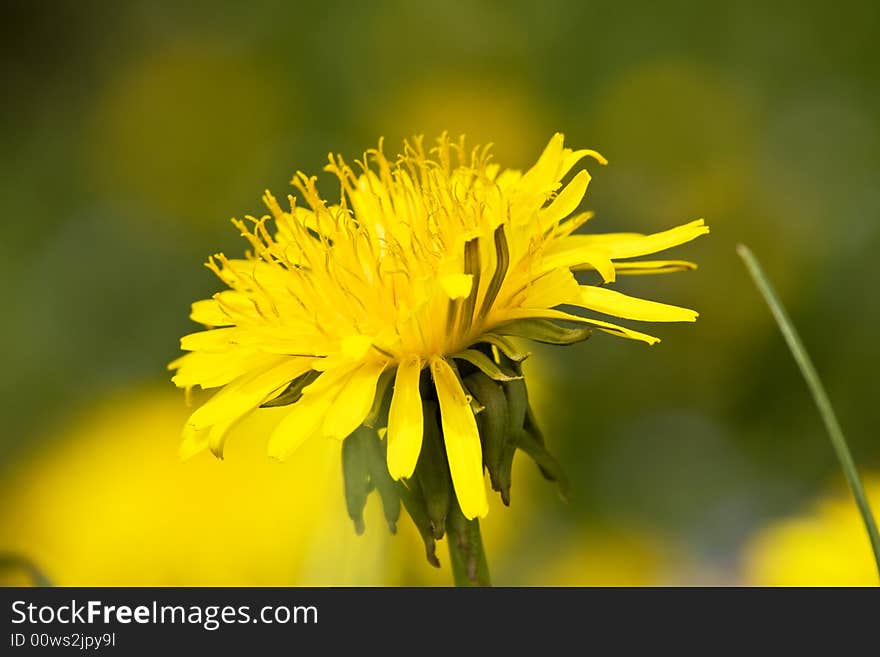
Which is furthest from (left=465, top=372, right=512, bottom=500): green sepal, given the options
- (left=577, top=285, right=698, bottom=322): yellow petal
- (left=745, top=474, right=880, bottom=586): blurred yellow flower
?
(left=745, top=474, right=880, bottom=586): blurred yellow flower

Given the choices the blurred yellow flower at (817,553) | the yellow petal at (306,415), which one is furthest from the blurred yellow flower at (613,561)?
the yellow petal at (306,415)

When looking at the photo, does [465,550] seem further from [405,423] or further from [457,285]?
[457,285]

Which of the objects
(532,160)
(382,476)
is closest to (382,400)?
(382,476)

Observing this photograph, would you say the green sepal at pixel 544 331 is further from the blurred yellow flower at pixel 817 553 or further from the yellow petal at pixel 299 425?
the blurred yellow flower at pixel 817 553

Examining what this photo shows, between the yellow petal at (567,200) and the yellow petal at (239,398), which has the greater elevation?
the yellow petal at (567,200)

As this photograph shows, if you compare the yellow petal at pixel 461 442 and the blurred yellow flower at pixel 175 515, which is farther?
the blurred yellow flower at pixel 175 515
